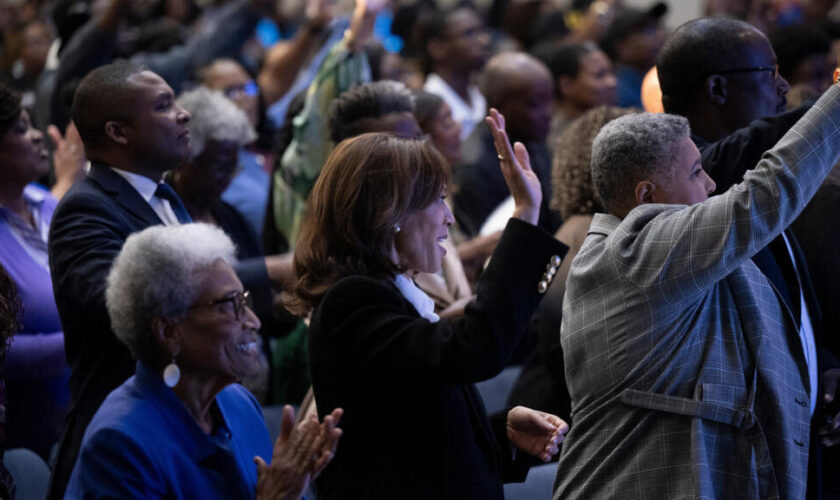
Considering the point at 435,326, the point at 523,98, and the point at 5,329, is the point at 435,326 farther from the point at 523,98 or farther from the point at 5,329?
the point at 523,98

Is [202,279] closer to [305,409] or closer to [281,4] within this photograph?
[305,409]

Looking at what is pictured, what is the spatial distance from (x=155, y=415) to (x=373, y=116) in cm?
Answer: 155

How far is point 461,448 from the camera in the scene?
2.14 meters

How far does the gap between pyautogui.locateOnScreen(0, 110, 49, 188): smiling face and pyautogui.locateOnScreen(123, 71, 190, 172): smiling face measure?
52 centimetres

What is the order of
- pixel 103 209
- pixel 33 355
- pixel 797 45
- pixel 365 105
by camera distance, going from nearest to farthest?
→ pixel 103 209, pixel 33 355, pixel 365 105, pixel 797 45

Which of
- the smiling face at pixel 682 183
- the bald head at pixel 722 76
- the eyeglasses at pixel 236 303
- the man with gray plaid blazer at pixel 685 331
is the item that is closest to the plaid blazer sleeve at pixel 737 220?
the man with gray plaid blazer at pixel 685 331

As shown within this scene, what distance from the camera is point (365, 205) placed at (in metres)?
2.15

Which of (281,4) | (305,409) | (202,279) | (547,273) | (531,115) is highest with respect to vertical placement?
(547,273)

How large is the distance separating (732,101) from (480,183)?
207cm

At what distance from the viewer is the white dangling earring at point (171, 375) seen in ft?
7.72

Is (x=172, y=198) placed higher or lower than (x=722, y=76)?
lower

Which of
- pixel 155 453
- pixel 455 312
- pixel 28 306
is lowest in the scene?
pixel 28 306

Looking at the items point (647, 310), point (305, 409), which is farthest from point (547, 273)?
point (305, 409)

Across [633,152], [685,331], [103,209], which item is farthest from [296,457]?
[103,209]
